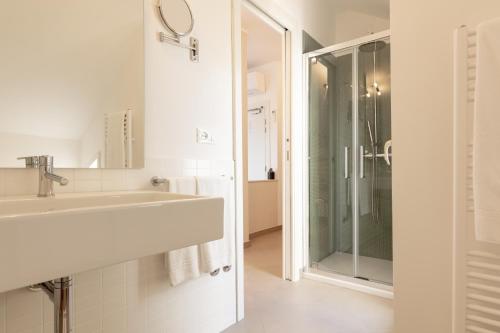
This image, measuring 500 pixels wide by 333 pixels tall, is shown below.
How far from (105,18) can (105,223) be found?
99 centimetres

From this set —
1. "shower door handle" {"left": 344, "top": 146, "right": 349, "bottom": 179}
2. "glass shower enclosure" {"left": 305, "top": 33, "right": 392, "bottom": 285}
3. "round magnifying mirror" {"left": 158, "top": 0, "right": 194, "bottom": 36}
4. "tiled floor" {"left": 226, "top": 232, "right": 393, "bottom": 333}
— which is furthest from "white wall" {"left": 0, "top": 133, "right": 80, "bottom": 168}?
"shower door handle" {"left": 344, "top": 146, "right": 349, "bottom": 179}

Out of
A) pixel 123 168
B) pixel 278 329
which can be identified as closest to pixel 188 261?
pixel 123 168

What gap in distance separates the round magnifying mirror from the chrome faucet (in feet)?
2.74

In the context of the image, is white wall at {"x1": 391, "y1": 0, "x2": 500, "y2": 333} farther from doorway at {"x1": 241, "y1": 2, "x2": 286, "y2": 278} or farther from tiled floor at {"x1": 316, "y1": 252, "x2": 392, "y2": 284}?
doorway at {"x1": 241, "y1": 2, "x2": 286, "y2": 278}

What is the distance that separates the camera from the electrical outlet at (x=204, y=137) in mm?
1548

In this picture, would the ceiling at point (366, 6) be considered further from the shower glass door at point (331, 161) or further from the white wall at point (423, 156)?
the white wall at point (423, 156)

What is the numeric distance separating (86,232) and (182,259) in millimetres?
776

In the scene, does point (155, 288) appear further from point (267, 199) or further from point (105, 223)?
point (267, 199)

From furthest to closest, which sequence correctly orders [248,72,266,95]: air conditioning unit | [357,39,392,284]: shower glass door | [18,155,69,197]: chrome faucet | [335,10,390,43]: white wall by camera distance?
A: [248,72,266,95]: air conditioning unit → [335,10,390,43]: white wall → [357,39,392,284]: shower glass door → [18,155,69,197]: chrome faucet

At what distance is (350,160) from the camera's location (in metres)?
2.51

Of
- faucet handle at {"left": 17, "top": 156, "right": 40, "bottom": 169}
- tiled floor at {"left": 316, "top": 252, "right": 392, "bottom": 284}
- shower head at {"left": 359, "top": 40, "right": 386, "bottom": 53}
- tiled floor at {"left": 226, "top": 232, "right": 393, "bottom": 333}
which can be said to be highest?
shower head at {"left": 359, "top": 40, "right": 386, "bottom": 53}

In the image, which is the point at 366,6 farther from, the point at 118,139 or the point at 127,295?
the point at 127,295

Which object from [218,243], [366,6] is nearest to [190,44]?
[218,243]

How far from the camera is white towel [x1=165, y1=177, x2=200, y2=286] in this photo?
1.34 metres
